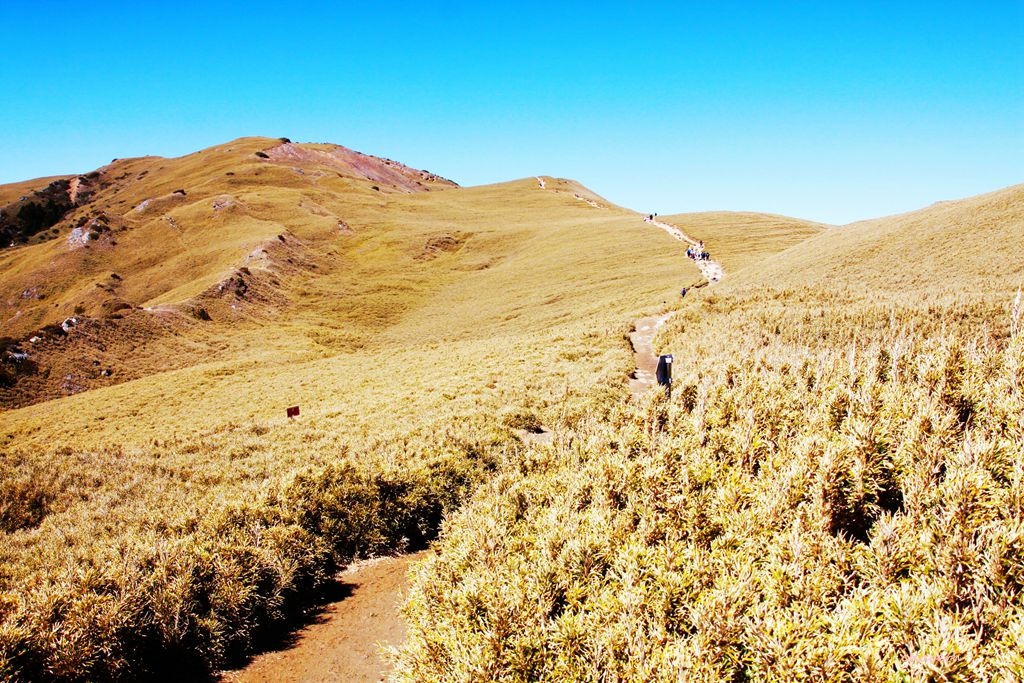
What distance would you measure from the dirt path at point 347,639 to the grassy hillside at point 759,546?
53.6 inches

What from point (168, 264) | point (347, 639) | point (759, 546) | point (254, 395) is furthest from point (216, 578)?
point (168, 264)

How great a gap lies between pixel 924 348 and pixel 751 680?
1395cm

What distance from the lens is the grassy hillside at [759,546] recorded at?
432 cm

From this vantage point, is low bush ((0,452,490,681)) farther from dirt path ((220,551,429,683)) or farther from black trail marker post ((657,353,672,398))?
black trail marker post ((657,353,672,398))

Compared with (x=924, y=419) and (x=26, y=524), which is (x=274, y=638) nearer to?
(x=26, y=524)

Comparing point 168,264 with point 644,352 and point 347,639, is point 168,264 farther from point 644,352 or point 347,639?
point 347,639

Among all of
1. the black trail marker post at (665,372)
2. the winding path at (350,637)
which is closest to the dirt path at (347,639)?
the winding path at (350,637)

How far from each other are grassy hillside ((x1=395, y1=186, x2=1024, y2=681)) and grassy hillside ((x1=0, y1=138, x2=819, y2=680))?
3.02 m

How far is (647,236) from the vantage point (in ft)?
225

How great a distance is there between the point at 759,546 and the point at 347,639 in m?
6.13

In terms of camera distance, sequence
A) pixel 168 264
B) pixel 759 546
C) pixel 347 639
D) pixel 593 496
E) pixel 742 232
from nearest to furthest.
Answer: pixel 759 546 < pixel 347 639 < pixel 593 496 < pixel 168 264 < pixel 742 232

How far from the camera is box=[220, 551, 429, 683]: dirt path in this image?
22.9 ft

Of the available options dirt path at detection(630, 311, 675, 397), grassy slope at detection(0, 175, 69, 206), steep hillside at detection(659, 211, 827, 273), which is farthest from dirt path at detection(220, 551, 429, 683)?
grassy slope at detection(0, 175, 69, 206)

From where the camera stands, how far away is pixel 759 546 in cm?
593
